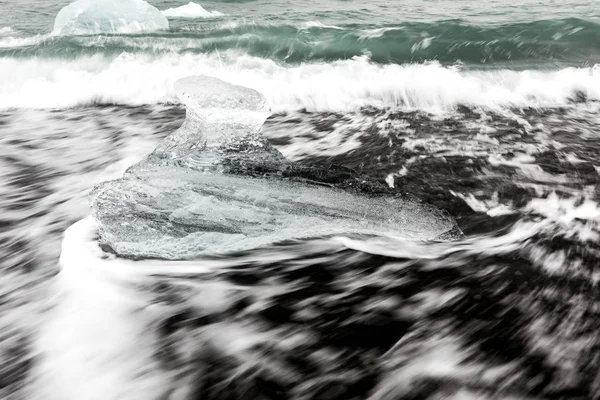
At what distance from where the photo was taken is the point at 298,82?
573 centimetres

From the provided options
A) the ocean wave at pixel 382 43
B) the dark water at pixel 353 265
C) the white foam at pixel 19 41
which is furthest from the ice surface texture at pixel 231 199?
the white foam at pixel 19 41

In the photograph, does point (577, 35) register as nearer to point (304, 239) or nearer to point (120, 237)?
point (304, 239)

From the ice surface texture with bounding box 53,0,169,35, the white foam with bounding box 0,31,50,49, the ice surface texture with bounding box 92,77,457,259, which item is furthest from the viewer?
the ice surface texture with bounding box 53,0,169,35

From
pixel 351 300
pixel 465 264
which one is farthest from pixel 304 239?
pixel 465 264

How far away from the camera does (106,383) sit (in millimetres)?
1517

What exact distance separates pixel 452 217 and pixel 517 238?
1.06 ft

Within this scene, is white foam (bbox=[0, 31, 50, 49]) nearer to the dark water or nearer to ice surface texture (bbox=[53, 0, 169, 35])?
ice surface texture (bbox=[53, 0, 169, 35])

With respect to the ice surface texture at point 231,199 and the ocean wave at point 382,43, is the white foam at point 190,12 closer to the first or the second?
the ocean wave at point 382,43

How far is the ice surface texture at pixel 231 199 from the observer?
7.25 feet

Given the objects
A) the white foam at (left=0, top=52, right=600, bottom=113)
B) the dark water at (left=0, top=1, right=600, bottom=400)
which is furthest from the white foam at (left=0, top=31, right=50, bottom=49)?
the dark water at (left=0, top=1, right=600, bottom=400)

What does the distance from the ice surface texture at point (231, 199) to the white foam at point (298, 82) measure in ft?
6.62

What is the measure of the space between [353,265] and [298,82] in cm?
395

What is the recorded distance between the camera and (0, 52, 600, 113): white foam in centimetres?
502

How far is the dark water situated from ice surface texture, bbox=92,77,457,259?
0.11 meters
